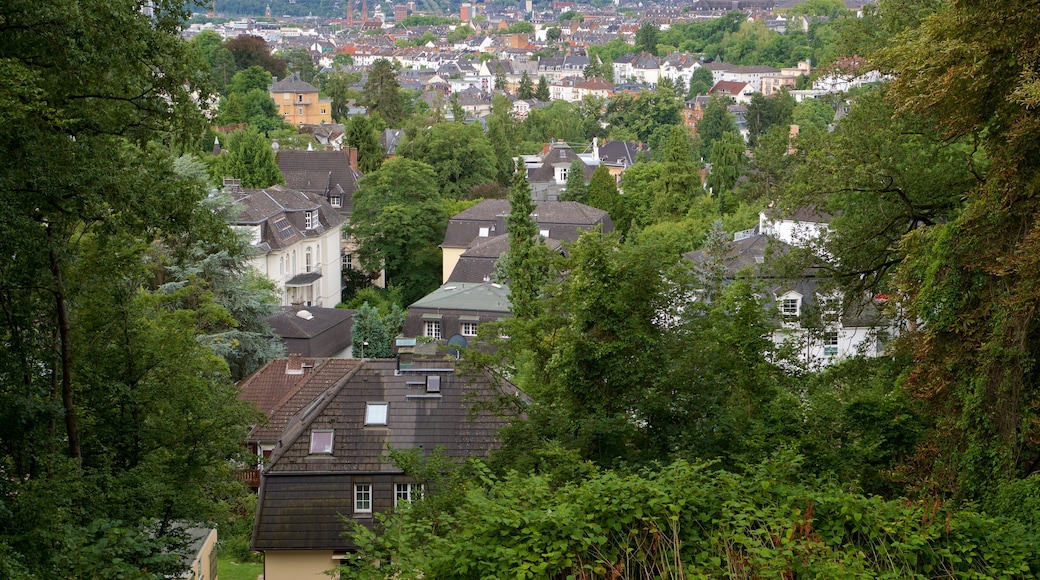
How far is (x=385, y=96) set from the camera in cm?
10044

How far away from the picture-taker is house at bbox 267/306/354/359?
36.7m

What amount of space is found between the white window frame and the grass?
4.01 m

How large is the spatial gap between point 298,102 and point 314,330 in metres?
76.8

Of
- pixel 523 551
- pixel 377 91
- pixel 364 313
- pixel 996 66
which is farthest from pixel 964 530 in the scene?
pixel 377 91

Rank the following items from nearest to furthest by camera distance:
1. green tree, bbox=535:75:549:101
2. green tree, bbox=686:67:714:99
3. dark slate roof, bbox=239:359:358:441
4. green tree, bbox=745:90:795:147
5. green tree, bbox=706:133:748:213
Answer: dark slate roof, bbox=239:359:358:441 → green tree, bbox=706:133:748:213 → green tree, bbox=745:90:795:147 → green tree, bbox=535:75:549:101 → green tree, bbox=686:67:714:99

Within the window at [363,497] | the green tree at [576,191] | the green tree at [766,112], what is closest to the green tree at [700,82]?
the green tree at [766,112]

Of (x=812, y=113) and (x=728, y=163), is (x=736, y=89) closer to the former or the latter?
(x=812, y=113)

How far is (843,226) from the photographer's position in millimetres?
17141

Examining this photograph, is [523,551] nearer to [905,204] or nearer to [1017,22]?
[1017,22]

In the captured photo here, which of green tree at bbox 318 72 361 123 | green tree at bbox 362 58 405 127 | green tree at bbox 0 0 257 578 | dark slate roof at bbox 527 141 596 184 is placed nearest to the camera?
A: green tree at bbox 0 0 257 578

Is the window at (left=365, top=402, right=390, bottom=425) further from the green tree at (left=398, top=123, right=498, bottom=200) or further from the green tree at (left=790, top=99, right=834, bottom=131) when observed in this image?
the green tree at (left=790, top=99, right=834, bottom=131)

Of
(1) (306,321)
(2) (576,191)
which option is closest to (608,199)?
(2) (576,191)

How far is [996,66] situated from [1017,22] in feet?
1.68

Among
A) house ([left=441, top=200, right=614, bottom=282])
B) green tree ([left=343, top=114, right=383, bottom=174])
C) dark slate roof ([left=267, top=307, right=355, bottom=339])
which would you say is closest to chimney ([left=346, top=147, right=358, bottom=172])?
green tree ([left=343, top=114, right=383, bottom=174])
